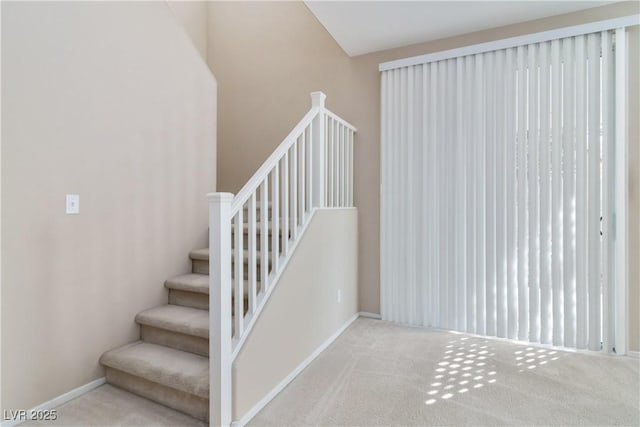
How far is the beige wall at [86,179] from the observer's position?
5.82 feet

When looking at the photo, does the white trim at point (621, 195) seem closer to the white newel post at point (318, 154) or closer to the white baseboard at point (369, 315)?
the white baseboard at point (369, 315)

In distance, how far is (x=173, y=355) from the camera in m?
2.14

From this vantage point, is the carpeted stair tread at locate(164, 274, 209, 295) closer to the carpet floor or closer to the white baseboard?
the carpet floor

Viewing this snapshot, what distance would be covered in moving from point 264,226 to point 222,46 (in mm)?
3323

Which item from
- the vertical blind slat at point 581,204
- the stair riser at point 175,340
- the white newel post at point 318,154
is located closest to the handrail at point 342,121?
the white newel post at point 318,154

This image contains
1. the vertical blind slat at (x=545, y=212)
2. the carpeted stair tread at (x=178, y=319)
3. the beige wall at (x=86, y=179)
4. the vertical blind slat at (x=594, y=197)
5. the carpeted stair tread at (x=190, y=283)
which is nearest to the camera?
the beige wall at (x=86, y=179)

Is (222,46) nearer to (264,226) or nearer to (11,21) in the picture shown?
(11,21)

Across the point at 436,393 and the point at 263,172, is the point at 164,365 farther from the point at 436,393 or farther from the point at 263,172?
the point at 436,393

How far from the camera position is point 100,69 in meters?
2.20

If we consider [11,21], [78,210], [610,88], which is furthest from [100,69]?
[610,88]

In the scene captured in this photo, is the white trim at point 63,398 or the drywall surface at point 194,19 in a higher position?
the drywall surface at point 194,19

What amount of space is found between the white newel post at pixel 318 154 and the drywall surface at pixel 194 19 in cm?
202

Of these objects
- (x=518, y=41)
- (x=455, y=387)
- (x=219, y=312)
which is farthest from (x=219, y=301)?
(x=518, y=41)

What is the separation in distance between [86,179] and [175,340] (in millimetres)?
1180
